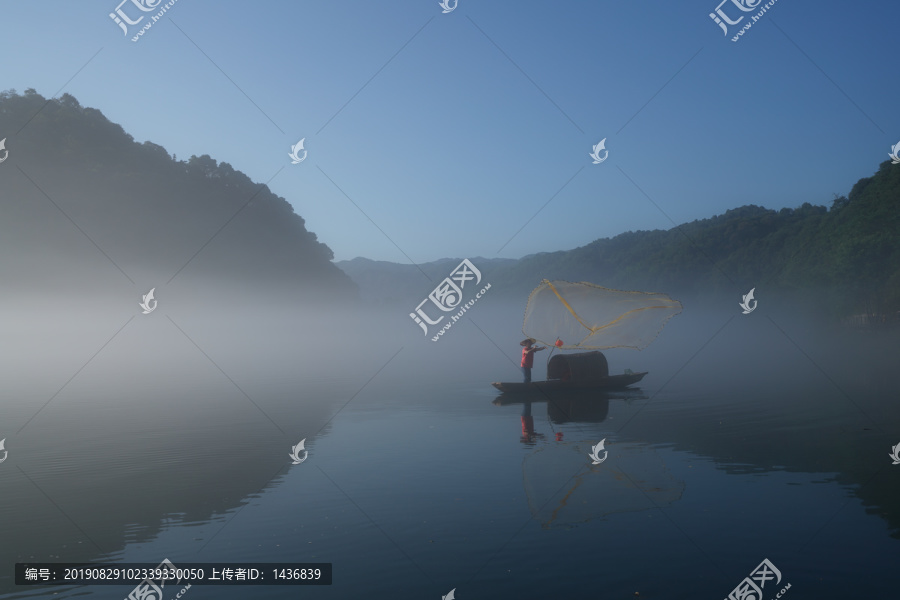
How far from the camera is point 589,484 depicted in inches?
595

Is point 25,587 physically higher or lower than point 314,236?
lower

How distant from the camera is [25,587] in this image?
10422mm

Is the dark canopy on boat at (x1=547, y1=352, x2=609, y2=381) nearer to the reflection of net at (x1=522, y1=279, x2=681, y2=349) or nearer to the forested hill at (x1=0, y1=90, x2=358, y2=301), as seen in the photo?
the reflection of net at (x1=522, y1=279, x2=681, y2=349)

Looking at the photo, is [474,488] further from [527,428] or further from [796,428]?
[796,428]

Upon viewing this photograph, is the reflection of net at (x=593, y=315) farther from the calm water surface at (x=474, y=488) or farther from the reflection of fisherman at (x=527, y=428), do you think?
the reflection of fisherman at (x=527, y=428)

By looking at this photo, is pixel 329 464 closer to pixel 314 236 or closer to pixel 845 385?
pixel 845 385

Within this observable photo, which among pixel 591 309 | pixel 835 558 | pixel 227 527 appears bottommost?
pixel 835 558

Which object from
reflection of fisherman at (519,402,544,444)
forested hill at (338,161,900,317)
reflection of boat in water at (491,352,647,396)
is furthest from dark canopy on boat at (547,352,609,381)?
forested hill at (338,161,900,317)

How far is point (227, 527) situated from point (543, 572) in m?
6.68

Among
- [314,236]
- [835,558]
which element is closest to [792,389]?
[835,558]

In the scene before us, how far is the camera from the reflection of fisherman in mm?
20781

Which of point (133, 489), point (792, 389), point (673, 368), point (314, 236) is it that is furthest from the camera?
point (314, 236)

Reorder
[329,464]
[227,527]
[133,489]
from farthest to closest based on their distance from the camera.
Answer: [329,464] < [133,489] < [227,527]

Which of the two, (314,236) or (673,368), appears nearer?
(673,368)
